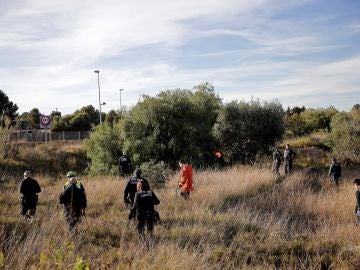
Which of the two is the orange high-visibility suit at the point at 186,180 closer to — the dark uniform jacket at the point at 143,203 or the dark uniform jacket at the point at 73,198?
the dark uniform jacket at the point at 73,198

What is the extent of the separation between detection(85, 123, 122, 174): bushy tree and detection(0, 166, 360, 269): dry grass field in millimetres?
6971

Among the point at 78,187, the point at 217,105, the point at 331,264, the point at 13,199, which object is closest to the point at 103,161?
the point at 217,105

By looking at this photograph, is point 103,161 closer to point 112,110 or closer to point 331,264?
point 331,264

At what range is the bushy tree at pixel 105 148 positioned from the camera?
26.0 m

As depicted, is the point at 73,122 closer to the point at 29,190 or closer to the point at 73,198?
the point at 29,190

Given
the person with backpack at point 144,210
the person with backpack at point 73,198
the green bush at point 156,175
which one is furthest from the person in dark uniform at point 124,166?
the person with backpack at point 144,210

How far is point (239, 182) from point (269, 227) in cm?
705

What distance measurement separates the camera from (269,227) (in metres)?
11.2

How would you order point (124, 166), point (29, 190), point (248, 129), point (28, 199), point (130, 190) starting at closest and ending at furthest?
point (130, 190), point (28, 199), point (29, 190), point (124, 166), point (248, 129)

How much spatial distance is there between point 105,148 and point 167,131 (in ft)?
12.3

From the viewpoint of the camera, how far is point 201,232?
33.4 ft

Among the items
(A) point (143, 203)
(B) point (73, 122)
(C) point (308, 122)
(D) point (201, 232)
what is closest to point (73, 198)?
(A) point (143, 203)

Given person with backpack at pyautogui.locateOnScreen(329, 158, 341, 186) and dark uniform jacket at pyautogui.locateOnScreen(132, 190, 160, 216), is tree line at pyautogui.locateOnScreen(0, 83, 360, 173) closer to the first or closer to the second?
person with backpack at pyautogui.locateOnScreen(329, 158, 341, 186)

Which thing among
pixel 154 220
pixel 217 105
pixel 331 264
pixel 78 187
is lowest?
pixel 331 264
